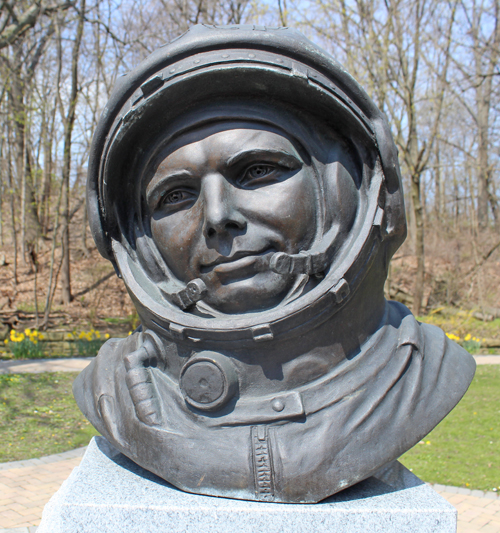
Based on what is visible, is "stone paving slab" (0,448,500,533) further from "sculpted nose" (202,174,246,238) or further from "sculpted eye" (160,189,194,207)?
"sculpted nose" (202,174,246,238)

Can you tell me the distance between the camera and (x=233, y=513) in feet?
6.17

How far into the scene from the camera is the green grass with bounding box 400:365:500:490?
4.43 meters

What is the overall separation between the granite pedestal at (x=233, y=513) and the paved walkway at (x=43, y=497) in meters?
1.82

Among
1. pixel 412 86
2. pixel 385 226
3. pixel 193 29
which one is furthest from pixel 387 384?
pixel 412 86

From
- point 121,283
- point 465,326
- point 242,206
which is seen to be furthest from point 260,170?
point 121,283

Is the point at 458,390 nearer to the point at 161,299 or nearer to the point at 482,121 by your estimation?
the point at 161,299

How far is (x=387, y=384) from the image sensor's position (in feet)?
6.74

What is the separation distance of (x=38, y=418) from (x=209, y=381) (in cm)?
463

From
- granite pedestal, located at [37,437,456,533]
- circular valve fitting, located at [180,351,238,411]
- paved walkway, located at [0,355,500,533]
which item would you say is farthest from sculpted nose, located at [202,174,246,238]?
paved walkway, located at [0,355,500,533]

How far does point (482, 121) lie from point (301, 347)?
643 inches

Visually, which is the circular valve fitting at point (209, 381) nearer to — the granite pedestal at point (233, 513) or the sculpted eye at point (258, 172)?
the granite pedestal at point (233, 513)

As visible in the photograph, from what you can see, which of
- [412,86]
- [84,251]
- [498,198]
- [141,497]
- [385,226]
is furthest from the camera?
[498,198]

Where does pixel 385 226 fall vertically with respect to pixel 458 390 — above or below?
above

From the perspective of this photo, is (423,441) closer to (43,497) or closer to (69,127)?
(43,497)
